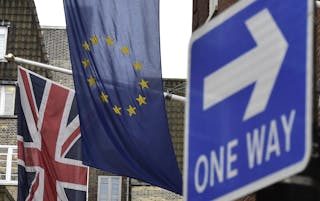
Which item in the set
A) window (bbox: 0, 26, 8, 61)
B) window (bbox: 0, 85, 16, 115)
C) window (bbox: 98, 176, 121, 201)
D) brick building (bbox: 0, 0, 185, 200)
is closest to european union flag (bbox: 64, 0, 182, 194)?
brick building (bbox: 0, 0, 185, 200)

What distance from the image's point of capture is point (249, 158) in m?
3.35

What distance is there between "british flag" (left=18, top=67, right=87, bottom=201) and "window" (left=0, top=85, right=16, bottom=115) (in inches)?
1011

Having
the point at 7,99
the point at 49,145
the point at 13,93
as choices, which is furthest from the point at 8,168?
the point at 49,145

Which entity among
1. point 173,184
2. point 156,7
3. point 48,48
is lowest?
point 173,184

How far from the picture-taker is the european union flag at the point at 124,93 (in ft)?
Answer: 35.2

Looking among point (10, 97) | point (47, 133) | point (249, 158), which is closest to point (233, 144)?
point (249, 158)

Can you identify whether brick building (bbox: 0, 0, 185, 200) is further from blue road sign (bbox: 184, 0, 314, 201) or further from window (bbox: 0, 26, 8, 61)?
blue road sign (bbox: 184, 0, 314, 201)

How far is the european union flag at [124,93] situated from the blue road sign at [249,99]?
692 centimetres

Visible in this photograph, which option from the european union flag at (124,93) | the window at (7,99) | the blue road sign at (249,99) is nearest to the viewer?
the blue road sign at (249,99)

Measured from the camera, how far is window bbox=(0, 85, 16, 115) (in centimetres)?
4078

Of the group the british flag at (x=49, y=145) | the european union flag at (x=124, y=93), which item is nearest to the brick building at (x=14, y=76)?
the british flag at (x=49, y=145)

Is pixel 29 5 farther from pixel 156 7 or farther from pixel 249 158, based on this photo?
pixel 249 158

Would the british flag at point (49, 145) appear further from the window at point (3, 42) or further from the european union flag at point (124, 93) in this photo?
the window at point (3, 42)

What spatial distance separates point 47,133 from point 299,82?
1150 centimetres
